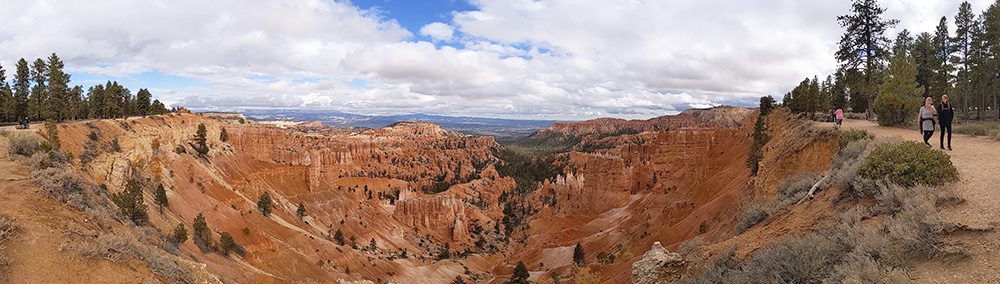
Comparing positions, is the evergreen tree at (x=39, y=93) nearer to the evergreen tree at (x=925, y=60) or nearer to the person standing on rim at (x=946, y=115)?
the person standing on rim at (x=946, y=115)

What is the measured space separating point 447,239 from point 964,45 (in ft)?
202

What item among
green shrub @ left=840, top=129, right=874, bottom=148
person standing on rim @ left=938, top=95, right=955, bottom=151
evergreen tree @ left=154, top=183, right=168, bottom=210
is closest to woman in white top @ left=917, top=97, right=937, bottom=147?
person standing on rim @ left=938, top=95, right=955, bottom=151

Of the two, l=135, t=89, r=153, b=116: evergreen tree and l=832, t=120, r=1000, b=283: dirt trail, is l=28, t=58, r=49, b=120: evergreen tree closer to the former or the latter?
l=135, t=89, r=153, b=116: evergreen tree

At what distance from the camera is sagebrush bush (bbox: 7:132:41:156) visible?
1920cm

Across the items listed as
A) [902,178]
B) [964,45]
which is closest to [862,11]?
[964,45]

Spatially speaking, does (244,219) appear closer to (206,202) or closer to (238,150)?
(206,202)

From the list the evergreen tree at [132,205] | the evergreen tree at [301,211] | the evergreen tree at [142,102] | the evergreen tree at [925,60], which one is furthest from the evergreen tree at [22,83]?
the evergreen tree at [925,60]

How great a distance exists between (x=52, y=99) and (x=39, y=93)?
543 centimetres

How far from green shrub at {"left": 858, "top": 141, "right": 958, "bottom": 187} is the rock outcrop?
5730mm

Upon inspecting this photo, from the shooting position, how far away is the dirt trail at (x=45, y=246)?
36.3 feet

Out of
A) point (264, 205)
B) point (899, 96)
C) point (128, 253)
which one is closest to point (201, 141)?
point (264, 205)

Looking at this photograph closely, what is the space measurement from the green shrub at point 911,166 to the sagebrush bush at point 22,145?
90.2 feet

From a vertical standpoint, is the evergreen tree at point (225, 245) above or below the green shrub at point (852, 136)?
below

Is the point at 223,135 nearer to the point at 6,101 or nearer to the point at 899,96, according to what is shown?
the point at 6,101
